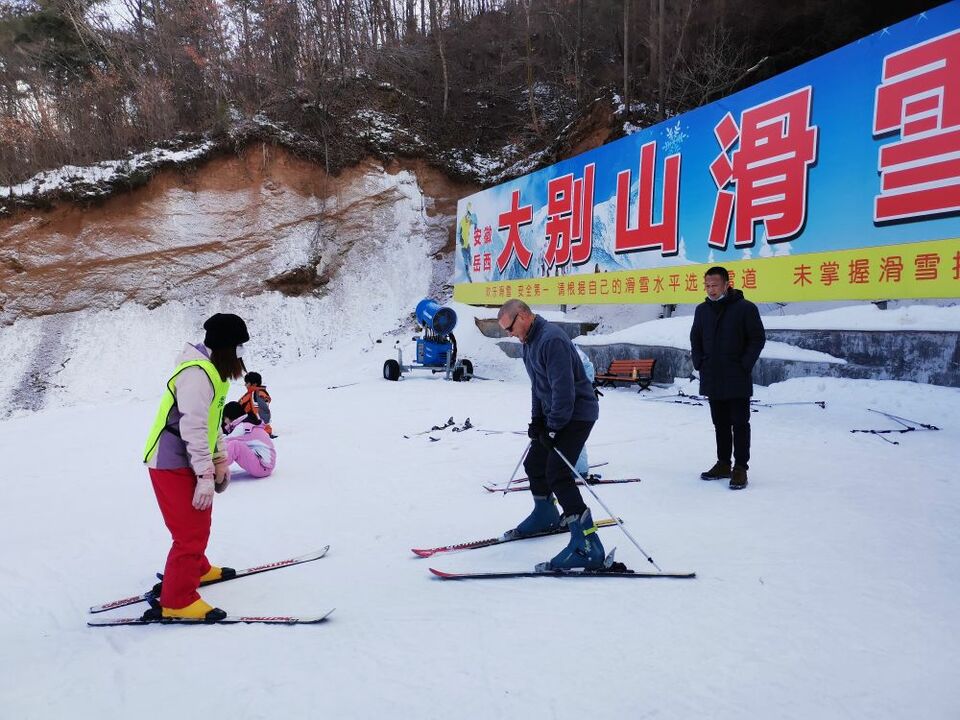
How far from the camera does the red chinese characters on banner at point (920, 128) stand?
6973 mm

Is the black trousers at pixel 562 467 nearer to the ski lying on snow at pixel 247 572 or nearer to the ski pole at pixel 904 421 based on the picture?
the ski lying on snow at pixel 247 572

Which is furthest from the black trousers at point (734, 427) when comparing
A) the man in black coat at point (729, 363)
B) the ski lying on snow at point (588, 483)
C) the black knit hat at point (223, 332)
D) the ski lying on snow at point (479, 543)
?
the black knit hat at point (223, 332)

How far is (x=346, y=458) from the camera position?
21.9 feet

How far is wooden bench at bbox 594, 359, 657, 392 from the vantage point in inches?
412

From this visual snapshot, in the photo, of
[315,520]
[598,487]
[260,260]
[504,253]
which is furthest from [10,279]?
[598,487]

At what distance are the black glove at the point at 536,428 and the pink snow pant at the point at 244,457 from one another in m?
3.32

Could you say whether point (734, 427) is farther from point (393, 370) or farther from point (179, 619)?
point (393, 370)

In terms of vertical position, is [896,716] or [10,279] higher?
[10,279]

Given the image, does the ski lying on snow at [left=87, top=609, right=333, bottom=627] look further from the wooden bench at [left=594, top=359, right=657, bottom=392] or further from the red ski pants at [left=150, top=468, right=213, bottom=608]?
the wooden bench at [left=594, top=359, right=657, bottom=392]

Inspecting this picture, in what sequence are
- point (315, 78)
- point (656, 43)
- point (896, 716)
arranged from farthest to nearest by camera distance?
point (315, 78), point (656, 43), point (896, 716)

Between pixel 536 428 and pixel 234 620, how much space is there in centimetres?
192

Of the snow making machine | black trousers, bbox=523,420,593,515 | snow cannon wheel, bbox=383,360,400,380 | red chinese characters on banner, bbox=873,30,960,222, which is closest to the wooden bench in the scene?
the snow making machine

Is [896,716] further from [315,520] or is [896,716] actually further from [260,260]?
[260,260]

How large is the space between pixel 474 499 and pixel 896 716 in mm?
3287
